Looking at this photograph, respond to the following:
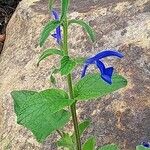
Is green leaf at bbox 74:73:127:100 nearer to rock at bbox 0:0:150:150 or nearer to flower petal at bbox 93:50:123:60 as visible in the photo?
flower petal at bbox 93:50:123:60

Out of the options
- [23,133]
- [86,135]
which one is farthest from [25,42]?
[86,135]

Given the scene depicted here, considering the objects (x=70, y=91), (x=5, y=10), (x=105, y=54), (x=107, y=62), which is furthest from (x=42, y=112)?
(x=5, y=10)

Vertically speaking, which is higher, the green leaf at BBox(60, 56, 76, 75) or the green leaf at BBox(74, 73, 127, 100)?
the green leaf at BBox(60, 56, 76, 75)

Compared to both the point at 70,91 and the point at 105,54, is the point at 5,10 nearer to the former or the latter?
the point at 70,91

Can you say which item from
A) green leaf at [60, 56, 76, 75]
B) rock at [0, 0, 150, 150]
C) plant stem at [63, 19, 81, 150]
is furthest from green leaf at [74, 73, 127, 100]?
rock at [0, 0, 150, 150]

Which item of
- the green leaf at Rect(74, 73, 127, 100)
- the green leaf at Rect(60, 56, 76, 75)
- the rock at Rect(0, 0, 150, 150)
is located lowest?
the rock at Rect(0, 0, 150, 150)

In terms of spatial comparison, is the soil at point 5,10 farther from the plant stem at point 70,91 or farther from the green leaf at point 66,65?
the green leaf at point 66,65

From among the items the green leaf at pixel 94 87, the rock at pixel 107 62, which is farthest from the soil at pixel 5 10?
the green leaf at pixel 94 87
